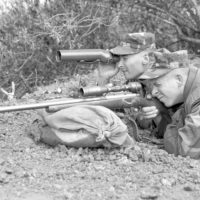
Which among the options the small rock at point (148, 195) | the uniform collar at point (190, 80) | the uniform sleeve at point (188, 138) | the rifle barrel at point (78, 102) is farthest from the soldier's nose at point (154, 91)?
the small rock at point (148, 195)

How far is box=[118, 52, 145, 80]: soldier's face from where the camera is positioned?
422 centimetres

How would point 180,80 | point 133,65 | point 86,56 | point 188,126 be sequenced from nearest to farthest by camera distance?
point 188,126 < point 180,80 < point 86,56 < point 133,65

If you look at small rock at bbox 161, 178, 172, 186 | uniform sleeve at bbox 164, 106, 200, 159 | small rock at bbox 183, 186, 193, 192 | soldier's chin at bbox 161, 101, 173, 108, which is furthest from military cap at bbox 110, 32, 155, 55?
small rock at bbox 183, 186, 193, 192

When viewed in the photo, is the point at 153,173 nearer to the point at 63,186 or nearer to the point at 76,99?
the point at 63,186

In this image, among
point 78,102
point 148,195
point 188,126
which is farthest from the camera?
point 78,102

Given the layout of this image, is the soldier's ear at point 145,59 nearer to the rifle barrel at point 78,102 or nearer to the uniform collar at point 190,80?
the rifle barrel at point 78,102

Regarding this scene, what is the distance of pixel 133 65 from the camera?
13.9ft

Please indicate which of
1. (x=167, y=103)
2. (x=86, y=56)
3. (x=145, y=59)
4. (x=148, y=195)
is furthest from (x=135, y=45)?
(x=148, y=195)

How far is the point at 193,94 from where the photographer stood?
383cm

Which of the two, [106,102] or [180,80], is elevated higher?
[180,80]

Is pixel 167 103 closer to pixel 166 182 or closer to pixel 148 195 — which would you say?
pixel 166 182

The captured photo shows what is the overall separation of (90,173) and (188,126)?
90 centimetres

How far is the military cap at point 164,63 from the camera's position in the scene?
13.4 feet

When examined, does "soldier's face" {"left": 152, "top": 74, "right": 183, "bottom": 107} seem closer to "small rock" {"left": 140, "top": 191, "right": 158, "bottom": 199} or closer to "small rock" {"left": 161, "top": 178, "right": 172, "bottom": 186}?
"small rock" {"left": 161, "top": 178, "right": 172, "bottom": 186}
